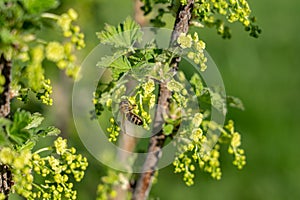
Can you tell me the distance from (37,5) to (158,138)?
1.65ft

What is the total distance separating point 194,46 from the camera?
3.78 ft

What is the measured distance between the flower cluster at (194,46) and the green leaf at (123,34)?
3.6 inches

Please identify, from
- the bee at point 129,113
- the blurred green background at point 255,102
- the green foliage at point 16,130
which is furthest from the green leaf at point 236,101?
the blurred green background at point 255,102

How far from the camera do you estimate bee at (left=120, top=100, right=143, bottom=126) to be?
120 cm

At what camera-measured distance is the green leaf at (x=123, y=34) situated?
1.17 m

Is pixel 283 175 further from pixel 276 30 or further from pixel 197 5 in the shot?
pixel 197 5

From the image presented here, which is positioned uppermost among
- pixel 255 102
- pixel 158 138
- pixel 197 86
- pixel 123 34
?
pixel 123 34

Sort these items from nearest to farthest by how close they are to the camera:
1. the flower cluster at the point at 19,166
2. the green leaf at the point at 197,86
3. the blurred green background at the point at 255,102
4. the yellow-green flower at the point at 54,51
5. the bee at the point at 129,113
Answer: the yellow-green flower at the point at 54,51, the flower cluster at the point at 19,166, the bee at the point at 129,113, the green leaf at the point at 197,86, the blurred green background at the point at 255,102

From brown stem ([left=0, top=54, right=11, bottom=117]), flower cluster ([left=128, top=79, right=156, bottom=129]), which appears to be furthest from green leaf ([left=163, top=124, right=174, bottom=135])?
brown stem ([left=0, top=54, right=11, bottom=117])

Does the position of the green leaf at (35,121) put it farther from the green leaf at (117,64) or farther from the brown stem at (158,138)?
the brown stem at (158,138)

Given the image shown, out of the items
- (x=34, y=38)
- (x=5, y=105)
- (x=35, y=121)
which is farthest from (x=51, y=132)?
(x=34, y=38)

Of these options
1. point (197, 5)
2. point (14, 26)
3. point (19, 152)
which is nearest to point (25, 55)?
point (14, 26)

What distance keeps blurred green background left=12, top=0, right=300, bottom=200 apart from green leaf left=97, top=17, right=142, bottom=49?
1.16m

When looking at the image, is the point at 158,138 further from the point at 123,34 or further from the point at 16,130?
the point at 16,130
